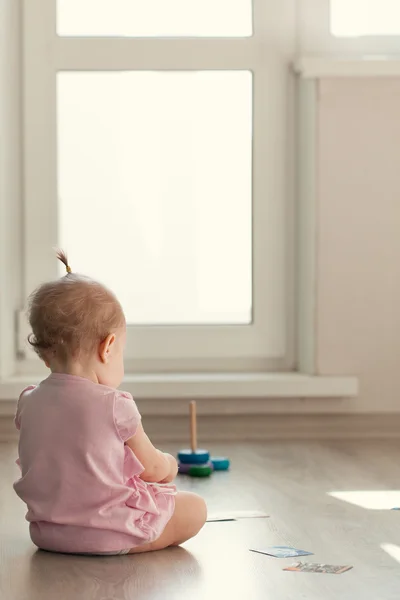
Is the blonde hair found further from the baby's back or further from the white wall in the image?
the white wall

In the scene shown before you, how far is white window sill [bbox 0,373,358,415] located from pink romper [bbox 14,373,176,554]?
1.30 meters

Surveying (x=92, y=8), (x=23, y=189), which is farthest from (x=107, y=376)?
(x=92, y=8)

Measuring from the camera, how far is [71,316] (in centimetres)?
164

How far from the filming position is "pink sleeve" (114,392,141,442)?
5.39 feet

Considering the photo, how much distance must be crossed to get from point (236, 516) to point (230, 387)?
40.2 inches

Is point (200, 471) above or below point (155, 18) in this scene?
below

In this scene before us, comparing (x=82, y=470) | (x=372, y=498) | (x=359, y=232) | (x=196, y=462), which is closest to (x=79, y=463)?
(x=82, y=470)

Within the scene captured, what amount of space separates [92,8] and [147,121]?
38 centimetres

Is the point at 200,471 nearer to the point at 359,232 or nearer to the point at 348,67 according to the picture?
the point at 359,232

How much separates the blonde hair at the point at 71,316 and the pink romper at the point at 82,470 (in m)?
0.05

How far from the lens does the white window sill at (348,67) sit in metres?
3.03

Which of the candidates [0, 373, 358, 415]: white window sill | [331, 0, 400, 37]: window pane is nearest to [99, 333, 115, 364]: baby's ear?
[0, 373, 358, 415]: white window sill

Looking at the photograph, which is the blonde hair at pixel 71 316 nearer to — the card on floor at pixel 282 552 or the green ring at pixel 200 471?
the card on floor at pixel 282 552

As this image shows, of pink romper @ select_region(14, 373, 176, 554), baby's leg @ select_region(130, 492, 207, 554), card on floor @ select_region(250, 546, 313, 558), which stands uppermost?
pink romper @ select_region(14, 373, 176, 554)
